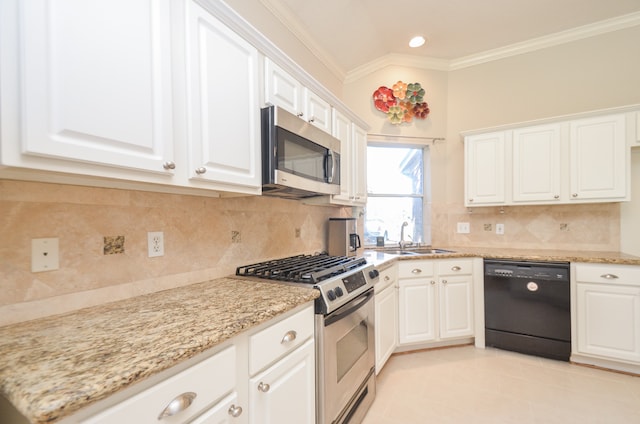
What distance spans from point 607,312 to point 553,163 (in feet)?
4.34

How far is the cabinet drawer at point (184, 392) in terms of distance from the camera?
0.61 metres

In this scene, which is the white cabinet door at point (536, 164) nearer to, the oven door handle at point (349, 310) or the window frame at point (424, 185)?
the window frame at point (424, 185)

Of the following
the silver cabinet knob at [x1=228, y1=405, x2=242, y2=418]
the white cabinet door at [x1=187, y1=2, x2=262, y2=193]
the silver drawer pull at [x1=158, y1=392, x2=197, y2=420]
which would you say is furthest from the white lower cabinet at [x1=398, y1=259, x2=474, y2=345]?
the silver drawer pull at [x1=158, y1=392, x2=197, y2=420]

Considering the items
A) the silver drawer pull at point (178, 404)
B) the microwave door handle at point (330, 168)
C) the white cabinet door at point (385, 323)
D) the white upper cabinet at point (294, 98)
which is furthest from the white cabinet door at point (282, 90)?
the white cabinet door at point (385, 323)

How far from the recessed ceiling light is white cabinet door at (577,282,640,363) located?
2674 millimetres

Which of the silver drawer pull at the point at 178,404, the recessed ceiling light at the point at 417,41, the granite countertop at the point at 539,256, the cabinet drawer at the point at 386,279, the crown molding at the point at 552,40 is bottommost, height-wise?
the cabinet drawer at the point at 386,279

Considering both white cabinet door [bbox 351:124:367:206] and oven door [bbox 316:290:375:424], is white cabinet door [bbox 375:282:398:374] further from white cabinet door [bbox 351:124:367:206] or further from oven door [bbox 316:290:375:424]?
white cabinet door [bbox 351:124:367:206]

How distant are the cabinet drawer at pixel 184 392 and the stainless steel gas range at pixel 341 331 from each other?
0.55m

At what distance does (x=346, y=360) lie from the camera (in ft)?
5.16

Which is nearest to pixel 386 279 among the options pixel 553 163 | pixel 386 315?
pixel 386 315

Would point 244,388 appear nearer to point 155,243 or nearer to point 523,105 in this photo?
point 155,243

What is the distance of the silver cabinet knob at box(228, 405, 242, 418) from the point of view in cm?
88

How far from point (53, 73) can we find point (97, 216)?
1.81 ft

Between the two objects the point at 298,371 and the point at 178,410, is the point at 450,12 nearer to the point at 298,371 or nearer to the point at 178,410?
the point at 298,371
